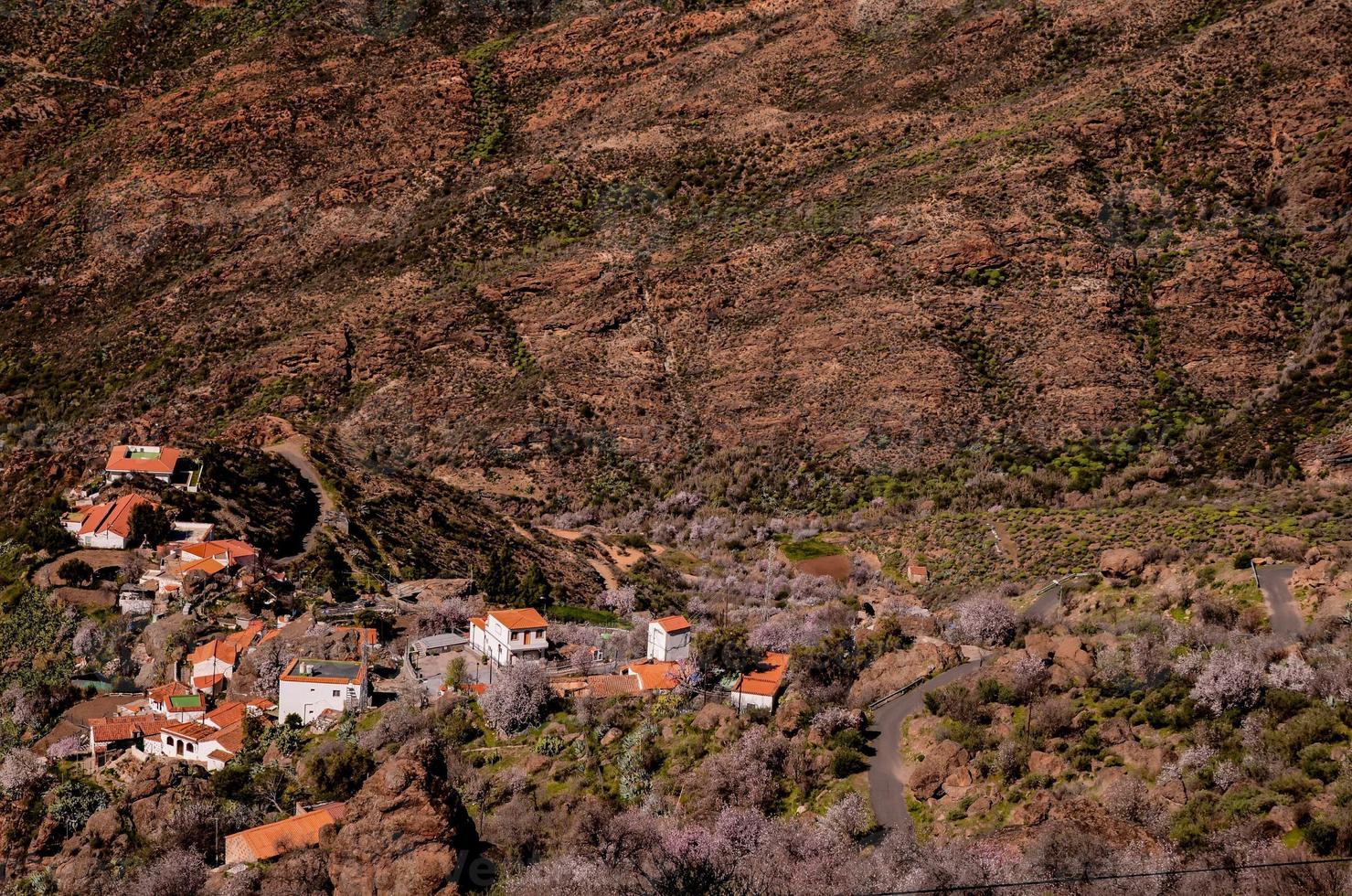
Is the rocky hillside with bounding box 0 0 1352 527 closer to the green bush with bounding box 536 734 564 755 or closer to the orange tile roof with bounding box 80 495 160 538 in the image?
the orange tile roof with bounding box 80 495 160 538

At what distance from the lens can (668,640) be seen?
33.8 meters

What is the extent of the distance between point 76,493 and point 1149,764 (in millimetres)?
39271

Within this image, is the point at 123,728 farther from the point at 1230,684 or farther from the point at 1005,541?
the point at 1005,541

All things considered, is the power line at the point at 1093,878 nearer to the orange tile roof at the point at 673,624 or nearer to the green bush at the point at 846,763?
the green bush at the point at 846,763

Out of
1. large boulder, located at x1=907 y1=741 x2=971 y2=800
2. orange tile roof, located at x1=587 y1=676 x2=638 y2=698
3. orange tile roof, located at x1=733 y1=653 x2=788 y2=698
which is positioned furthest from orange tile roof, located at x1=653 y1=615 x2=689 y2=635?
large boulder, located at x1=907 y1=741 x2=971 y2=800

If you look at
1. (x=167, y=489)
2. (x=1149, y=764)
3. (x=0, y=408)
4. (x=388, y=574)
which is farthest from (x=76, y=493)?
(x=1149, y=764)

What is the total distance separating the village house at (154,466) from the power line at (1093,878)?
34.7 meters

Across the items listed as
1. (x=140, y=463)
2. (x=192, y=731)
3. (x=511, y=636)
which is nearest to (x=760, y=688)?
(x=511, y=636)

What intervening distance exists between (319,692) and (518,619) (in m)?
6.11

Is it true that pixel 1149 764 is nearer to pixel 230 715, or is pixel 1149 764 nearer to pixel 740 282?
pixel 230 715

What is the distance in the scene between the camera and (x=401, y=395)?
62.9m

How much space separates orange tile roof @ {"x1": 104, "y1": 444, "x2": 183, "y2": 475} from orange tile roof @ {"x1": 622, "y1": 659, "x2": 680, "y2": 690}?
23.6 m

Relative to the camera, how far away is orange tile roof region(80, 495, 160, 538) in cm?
3933

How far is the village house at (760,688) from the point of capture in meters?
26.0
